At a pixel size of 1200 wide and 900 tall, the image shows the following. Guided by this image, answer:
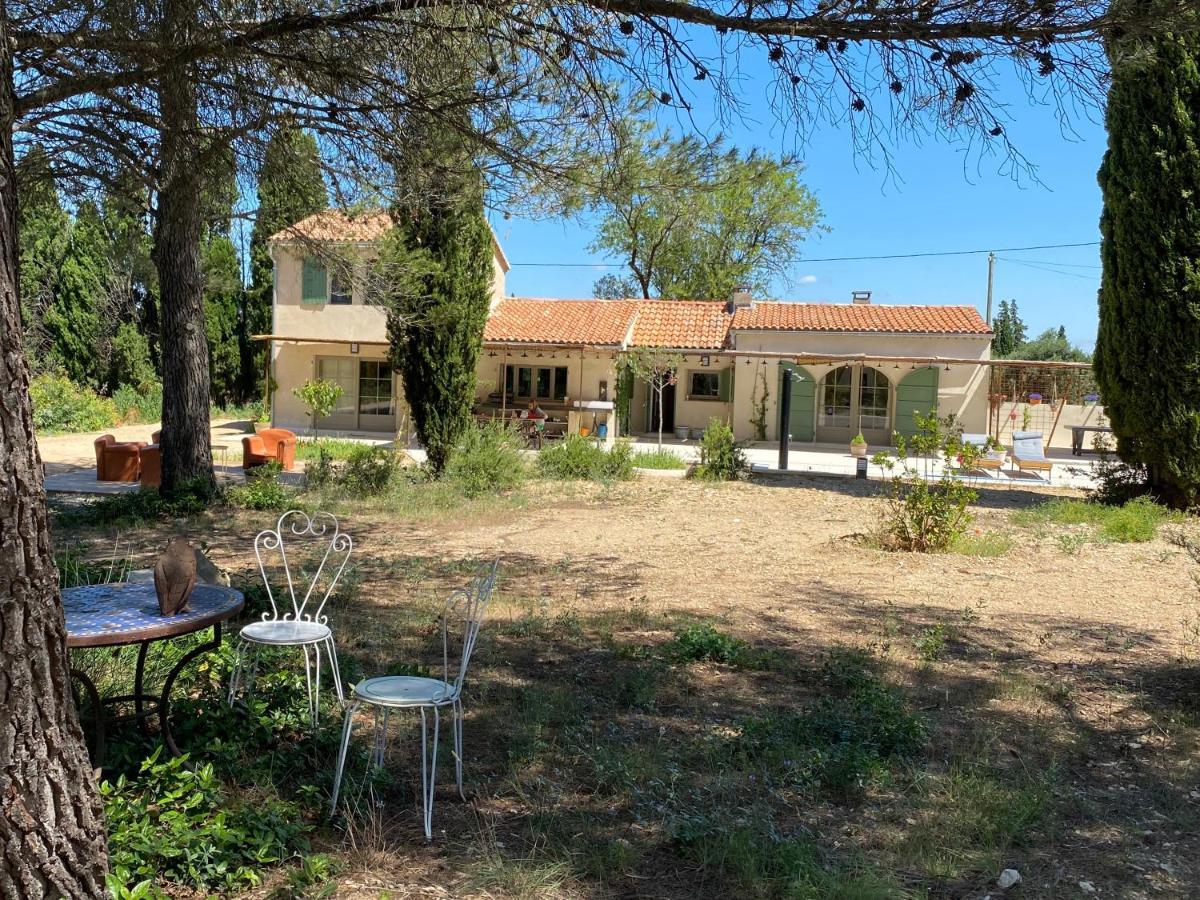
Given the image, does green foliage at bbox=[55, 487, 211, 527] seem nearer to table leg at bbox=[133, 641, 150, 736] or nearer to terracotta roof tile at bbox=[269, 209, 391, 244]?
terracotta roof tile at bbox=[269, 209, 391, 244]

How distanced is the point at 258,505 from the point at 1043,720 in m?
8.43

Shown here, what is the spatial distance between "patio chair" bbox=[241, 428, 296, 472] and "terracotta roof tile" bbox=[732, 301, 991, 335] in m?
12.4

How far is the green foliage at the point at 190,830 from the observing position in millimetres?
2615

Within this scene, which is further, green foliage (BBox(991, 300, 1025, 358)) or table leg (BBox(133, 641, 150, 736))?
green foliage (BBox(991, 300, 1025, 358))

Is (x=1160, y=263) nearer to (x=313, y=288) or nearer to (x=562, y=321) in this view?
(x=562, y=321)

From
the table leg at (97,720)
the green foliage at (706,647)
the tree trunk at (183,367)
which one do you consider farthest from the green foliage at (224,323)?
the table leg at (97,720)

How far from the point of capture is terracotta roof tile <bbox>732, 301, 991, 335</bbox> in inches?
882

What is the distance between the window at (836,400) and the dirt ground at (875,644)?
1251 cm

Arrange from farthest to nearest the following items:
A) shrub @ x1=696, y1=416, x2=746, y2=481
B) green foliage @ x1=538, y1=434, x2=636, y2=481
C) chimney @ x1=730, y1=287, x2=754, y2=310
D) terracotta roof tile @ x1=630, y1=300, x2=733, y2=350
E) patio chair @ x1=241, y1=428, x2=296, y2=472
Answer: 1. chimney @ x1=730, y1=287, x2=754, y2=310
2. terracotta roof tile @ x1=630, y1=300, x2=733, y2=350
3. shrub @ x1=696, y1=416, x2=746, y2=481
4. green foliage @ x1=538, y1=434, x2=636, y2=481
5. patio chair @ x1=241, y1=428, x2=296, y2=472

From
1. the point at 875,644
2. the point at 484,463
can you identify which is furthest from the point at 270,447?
the point at 875,644

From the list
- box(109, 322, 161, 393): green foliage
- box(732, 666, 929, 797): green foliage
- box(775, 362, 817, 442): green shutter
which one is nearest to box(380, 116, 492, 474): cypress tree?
box(732, 666, 929, 797): green foliage

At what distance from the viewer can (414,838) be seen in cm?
309

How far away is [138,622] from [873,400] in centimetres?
2257

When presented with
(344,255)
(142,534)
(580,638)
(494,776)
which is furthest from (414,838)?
(344,255)
